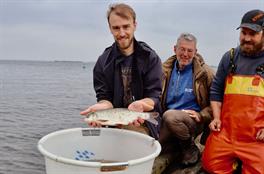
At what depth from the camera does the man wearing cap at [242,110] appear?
16.7ft

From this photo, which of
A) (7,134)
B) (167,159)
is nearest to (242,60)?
(167,159)

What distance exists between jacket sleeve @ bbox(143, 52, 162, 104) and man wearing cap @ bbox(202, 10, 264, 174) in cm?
113

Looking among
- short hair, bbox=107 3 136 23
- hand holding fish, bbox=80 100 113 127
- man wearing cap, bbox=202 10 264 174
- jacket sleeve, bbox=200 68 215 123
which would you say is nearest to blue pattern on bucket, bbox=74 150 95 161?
hand holding fish, bbox=80 100 113 127

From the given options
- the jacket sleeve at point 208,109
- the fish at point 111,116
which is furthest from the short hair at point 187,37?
the fish at point 111,116

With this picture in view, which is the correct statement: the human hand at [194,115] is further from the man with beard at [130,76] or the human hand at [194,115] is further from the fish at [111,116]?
the fish at [111,116]

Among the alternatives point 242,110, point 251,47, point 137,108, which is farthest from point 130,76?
point 251,47

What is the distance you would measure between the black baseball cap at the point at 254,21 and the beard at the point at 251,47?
0.65 ft

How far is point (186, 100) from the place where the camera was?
20.0 feet

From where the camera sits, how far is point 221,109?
219 inches

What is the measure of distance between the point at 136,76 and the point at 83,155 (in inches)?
50.3

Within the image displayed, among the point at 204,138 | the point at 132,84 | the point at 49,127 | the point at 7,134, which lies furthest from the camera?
the point at 49,127

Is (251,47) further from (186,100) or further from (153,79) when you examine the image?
(153,79)

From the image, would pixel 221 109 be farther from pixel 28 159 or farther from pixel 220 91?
pixel 28 159

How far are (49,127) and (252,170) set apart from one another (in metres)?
11.9
